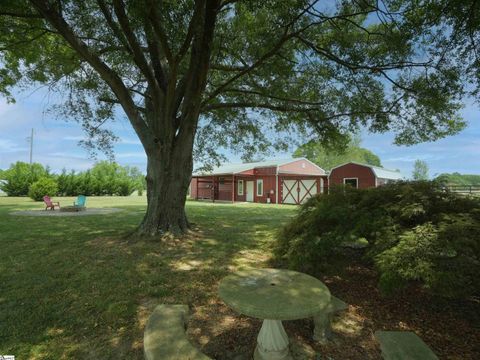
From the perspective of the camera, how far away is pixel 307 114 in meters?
9.97

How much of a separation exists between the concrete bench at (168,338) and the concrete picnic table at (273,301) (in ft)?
1.44

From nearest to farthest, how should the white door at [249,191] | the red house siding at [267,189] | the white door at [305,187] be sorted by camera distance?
the white door at [305,187], the red house siding at [267,189], the white door at [249,191]

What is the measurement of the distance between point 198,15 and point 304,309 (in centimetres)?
493

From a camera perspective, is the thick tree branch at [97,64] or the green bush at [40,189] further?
the green bush at [40,189]

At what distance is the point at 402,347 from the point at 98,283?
393cm

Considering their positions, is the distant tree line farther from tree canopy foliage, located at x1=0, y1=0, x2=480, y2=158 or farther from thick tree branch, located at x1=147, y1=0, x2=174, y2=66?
thick tree branch, located at x1=147, y1=0, x2=174, y2=66

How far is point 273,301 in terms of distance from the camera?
2455 mm

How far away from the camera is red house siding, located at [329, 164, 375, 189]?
2288 cm

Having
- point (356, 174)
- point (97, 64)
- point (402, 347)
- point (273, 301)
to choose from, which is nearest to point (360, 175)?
point (356, 174)

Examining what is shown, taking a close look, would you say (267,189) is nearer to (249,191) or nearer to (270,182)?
(270,182)

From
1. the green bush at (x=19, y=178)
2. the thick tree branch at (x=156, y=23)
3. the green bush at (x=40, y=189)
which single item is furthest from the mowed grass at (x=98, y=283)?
the green bush at (x=19, y=178)

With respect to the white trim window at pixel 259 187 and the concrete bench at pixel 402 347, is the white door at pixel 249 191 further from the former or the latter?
the concrete bench at pixel 402 347

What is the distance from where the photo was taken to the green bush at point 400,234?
2.52 metres

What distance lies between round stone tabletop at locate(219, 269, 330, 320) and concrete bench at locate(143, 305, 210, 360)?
0.44 meters
